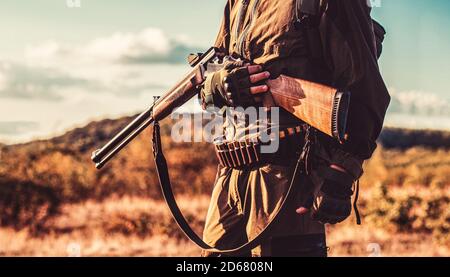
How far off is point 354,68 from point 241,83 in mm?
641

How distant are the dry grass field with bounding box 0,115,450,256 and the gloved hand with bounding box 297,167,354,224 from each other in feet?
17.9

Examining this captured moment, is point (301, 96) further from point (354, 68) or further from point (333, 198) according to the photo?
point (333, 198)

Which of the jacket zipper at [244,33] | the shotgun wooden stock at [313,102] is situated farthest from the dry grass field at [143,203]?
the shotgun wooden stock at [313,102]

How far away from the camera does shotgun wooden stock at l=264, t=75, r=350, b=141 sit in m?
3.94

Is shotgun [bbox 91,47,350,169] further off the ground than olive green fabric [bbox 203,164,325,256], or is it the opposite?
shotgun [bbox 91,47,350,169]

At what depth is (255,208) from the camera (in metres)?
4.32

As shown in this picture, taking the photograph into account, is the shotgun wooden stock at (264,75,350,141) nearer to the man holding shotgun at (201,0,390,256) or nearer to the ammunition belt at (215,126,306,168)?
the man holding shotgun at (201,0,390,256)

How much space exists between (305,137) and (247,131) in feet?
1.23

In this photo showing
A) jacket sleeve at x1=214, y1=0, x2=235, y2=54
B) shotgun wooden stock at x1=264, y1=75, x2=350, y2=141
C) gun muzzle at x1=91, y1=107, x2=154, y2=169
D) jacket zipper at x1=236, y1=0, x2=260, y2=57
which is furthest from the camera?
gun muzzle at x1=91, y1=107, x2=154, y2=169

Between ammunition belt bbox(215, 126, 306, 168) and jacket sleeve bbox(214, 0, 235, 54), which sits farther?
jacket sleeve bbox(214, 0, 235, 54)

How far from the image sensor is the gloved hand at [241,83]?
4270mm

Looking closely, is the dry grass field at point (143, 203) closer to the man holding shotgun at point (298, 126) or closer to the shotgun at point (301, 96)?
the shotgun at point (301, 96)

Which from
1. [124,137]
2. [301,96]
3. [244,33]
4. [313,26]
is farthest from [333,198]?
[124,137]

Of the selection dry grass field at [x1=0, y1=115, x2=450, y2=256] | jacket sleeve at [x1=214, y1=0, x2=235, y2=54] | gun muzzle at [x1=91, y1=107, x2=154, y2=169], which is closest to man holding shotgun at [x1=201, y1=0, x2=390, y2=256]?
jacket sleeve at [x1=214, y1=0, x2=235, y2=54]
